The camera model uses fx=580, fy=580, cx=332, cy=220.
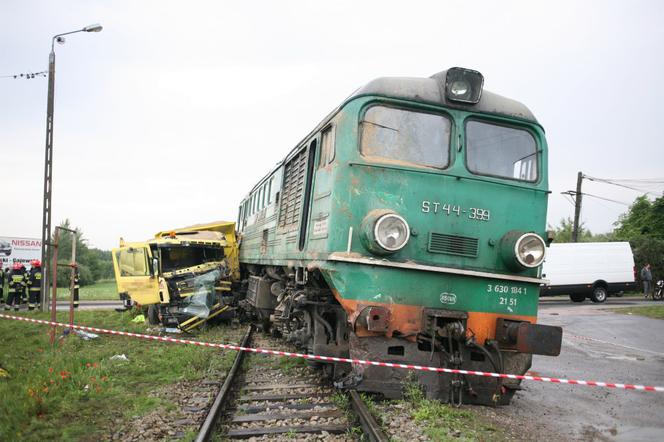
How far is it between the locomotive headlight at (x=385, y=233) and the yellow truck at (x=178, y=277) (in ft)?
25.8

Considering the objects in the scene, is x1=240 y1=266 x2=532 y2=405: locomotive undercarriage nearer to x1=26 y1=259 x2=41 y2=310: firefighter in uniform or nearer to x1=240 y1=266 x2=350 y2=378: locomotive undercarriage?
x1=240 y1=266 x2=350 y2=378: locomotive undercarriage

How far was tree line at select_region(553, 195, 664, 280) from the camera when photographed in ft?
92.8

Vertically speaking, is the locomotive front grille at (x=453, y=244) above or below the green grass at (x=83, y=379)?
above

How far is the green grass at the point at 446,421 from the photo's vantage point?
16.4ft

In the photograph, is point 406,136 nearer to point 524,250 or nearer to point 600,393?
point 524,250

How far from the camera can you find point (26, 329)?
12.7 m

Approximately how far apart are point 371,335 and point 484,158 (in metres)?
2.40

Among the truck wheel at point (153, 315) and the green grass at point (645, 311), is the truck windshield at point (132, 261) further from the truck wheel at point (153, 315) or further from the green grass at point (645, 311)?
the green grass at point (645, 311)

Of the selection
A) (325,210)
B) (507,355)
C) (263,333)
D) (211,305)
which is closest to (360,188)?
(325,210)

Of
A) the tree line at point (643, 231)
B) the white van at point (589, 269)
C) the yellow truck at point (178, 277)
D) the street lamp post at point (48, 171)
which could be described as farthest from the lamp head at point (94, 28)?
the tree line at point (643, 231)

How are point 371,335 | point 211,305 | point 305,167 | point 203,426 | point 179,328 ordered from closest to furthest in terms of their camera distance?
point 203,426
point 371,335
point 305,167
point 179,328
point 211,305

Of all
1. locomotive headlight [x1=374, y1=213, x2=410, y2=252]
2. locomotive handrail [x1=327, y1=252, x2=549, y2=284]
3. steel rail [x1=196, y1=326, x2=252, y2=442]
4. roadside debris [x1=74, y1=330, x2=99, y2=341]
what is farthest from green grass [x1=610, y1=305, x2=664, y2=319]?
roadside debris [x1=74, y1=330, x2=99, y2=341]

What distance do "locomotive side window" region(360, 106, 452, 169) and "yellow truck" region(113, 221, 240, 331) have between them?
25.9 feet

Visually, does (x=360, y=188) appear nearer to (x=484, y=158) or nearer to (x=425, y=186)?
(x=425, y=186)
